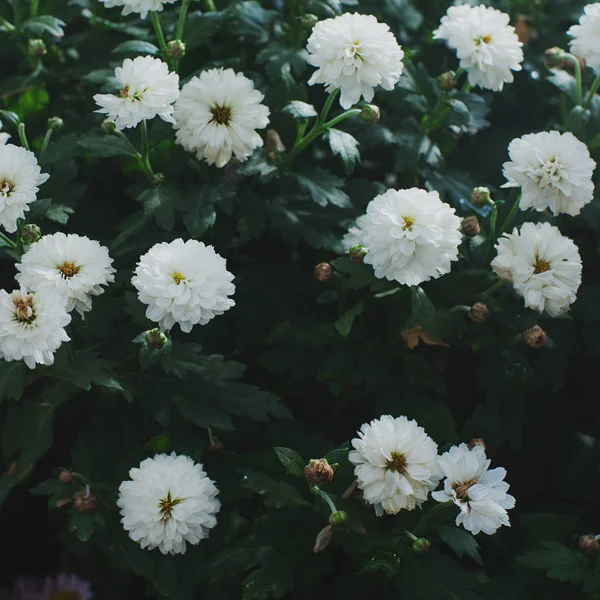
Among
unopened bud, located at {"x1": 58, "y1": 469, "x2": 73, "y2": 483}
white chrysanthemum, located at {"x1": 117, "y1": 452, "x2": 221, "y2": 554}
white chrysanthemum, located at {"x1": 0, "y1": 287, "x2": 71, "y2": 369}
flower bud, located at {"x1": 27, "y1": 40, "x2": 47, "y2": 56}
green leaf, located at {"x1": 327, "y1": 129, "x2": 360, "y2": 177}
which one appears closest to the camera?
white chrysanthemum, located at {"x1": 0, "y1": 287, "x2": 71, "y2": 369}

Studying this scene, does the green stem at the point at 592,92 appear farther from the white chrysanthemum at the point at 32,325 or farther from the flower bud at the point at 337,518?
the white chrysanthemum at the point at 32,325

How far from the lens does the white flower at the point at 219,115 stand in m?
1.45

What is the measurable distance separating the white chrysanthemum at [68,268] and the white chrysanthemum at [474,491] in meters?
0.64

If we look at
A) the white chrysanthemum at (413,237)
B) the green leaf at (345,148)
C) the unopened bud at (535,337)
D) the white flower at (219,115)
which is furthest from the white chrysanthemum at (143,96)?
the unopened bud at (535,337)

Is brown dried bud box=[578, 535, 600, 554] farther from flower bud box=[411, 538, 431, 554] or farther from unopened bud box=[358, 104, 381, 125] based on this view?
unopened bud box=[358, 104, 381, 125]

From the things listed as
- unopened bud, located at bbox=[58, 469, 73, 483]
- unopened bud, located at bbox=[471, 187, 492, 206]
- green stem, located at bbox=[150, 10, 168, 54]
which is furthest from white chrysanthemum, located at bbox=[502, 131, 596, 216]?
unopened bud, located at bbox=[58, 469, 73, 483]

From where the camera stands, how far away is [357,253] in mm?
1451

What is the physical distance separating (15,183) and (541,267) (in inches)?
36.6

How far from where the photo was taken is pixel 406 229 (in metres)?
1.35

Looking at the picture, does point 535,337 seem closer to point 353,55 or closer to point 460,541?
point 460,541

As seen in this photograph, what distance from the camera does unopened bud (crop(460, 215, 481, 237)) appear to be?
4.75 feet

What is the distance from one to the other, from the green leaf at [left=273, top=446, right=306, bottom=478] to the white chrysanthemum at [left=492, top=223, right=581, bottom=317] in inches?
19.3

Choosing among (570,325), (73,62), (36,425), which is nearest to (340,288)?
(570,325)

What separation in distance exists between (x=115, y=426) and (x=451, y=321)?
0.71 metres
